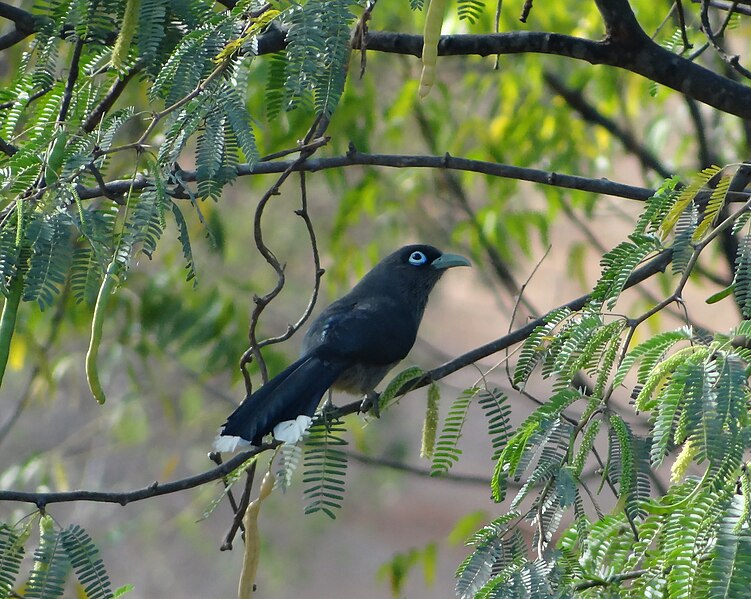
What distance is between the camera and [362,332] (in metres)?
4.80

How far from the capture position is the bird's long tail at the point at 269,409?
3.52 m

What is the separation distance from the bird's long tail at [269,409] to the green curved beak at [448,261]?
1567 mm

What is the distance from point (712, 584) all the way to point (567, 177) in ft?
6.38

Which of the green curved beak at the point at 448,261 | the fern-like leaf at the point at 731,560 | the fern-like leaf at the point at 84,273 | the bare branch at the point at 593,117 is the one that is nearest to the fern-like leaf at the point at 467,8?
the fern-like leaf at the point at 84,273

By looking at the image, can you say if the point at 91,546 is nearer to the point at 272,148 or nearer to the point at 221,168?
the point at 221,168

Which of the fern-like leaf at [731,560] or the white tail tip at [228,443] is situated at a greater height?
the white tail tip at [228,443]

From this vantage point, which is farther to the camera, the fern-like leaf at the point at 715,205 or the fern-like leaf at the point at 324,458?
the fern-like leaf at the point at 324,458

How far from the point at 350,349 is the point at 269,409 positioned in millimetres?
1000

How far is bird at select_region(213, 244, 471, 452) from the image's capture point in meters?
3.60

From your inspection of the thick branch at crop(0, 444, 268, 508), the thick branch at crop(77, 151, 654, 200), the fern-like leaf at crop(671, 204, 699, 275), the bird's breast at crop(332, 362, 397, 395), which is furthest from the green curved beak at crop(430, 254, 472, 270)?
the fern-like leaf at crop(671, 204, 699, 275)

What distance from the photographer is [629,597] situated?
1.96 m

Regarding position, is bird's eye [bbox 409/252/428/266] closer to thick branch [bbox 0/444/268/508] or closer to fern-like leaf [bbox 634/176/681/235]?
thick branch [bbox 0/444/268/508]

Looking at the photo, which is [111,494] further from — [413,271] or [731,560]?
[413,271]

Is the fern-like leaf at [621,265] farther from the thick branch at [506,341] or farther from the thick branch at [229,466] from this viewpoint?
the thick branch at [506,341]
